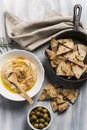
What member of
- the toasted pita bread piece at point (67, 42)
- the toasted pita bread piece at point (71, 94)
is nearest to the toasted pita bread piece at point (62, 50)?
the toasted pita bread piece at point (67, 42)

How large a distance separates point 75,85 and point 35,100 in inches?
5.3

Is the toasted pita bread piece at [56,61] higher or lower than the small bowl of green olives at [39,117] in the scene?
higher

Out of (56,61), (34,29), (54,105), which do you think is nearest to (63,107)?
(54,105)

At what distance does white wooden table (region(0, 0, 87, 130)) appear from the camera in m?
1.57

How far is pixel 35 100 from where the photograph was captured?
62.6 inches

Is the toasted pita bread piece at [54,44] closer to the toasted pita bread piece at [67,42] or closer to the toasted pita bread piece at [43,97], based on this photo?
the toasted pita bread piece at [67,42]

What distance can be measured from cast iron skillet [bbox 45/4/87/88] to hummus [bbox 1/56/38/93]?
5 centimetres

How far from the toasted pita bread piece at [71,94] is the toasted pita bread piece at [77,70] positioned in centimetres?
6

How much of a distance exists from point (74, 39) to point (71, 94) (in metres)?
0.18

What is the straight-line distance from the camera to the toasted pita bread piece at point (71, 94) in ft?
5.22

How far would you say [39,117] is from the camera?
1547 millimetres

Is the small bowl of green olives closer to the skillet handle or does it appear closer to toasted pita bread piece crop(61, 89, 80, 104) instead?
toasted pita bread piece crop(61, 89, 80, 104)

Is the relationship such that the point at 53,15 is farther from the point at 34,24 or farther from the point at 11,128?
the point at 11,128

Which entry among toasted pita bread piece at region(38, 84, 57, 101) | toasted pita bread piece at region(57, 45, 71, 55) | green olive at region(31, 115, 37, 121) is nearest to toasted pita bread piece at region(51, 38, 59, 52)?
toasted pita bread piece at region(57, 45, 71, 55)
